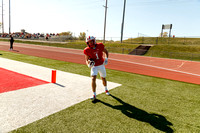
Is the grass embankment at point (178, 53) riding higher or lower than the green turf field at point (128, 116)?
higher

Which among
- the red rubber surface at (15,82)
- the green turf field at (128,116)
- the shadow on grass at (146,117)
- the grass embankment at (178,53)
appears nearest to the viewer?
the green turf field at (128,116)

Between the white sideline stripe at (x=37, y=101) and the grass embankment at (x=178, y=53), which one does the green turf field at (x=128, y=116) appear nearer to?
the white sideline stripe at (x=37, y=101)

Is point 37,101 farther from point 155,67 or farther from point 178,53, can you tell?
point 178,53

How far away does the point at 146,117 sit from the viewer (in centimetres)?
397

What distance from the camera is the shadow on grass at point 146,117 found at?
3.57 m

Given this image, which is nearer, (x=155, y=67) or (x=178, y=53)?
(x=155, y=67)

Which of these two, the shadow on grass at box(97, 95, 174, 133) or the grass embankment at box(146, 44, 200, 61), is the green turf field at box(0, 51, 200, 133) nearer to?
the shadow on grass at box(97, 95, 174, 133)

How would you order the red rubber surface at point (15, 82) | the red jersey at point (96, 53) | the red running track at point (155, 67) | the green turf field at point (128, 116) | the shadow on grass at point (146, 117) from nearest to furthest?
the green turf field at point (128, 116)
the shadow on grass at point (146, 117)
the red jersey at point (96, 53)
the red rubber surface at point (15, 82)
the red running track at point (155, 67)

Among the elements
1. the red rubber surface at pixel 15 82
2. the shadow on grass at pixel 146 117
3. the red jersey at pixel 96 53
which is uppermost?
the red jersey at pixel 96 53

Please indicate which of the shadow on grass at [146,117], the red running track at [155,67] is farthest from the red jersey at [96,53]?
the red running track at [155,67]

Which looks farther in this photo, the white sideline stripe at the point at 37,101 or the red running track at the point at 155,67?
the red running track at the point at 155,67

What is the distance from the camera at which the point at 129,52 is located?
28.1 metres

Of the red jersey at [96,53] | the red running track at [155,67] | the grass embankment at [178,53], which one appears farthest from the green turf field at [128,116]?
the grass embankment at [178,53]

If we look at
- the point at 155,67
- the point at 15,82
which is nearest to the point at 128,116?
the point at 15,82
